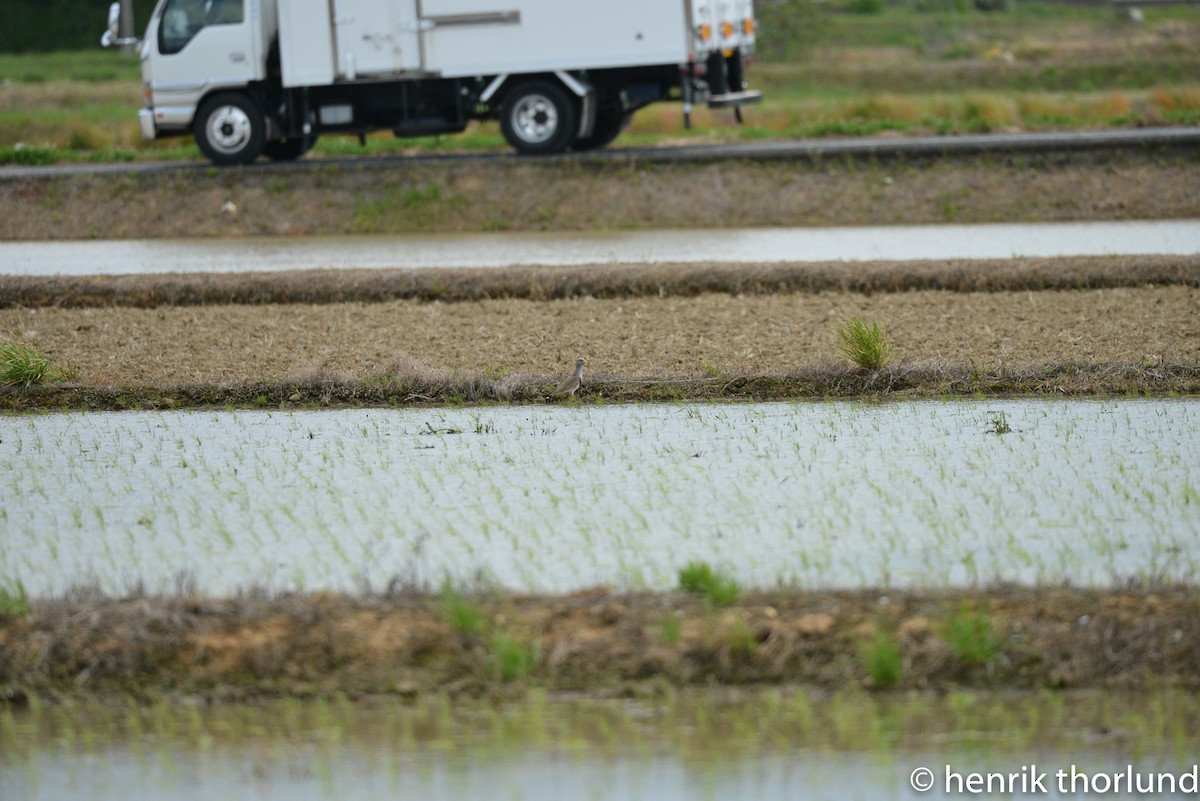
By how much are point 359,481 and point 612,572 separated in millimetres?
1884

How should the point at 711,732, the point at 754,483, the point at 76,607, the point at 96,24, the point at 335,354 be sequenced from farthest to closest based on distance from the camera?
the point at 96,24
the point at 335,354
the point at 754,483
the point at 76,607
the point at 711,732

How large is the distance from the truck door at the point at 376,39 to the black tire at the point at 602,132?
106 inches

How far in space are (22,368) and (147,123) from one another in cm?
1259

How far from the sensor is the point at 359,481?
7.11 metres

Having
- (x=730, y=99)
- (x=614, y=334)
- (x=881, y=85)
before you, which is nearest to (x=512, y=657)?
(x=614, y=334)

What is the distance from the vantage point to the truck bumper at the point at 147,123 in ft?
69.9

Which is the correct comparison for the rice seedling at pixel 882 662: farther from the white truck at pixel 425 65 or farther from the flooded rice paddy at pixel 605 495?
the white truck at pixel 425 65

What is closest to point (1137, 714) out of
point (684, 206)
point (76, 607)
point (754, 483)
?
point (754, 483)

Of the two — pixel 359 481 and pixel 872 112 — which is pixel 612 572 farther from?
pixel 872 112

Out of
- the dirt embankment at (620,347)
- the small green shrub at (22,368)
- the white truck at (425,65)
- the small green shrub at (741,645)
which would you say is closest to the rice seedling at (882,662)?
the small green shrub at (741,645)

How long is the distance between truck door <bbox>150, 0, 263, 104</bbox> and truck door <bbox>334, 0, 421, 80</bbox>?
119 centimetres

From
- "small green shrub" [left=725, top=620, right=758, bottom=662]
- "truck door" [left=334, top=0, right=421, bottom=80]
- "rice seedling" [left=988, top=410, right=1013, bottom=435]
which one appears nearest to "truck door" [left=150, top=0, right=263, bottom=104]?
"truck door" [left=334, top=0, right=421, bottom=80]

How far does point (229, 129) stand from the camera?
69.8 ft

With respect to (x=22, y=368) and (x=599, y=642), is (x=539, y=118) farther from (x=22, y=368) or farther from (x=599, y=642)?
(x=599, y=642)
